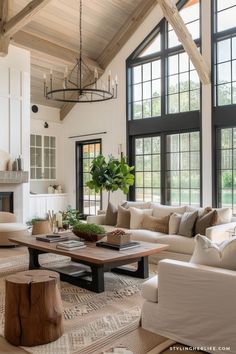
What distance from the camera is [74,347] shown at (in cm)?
263

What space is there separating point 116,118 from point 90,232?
4.48 meters

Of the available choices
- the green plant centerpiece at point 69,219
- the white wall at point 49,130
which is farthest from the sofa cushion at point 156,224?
the white wall at point 49,130

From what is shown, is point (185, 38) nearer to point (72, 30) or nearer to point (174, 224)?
point (72, 30)

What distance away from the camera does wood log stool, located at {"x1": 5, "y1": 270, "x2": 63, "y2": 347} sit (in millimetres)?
2656

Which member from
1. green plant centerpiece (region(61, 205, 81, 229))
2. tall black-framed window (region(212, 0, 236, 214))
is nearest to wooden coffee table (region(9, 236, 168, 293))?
tall black-framed window (region(212, 0, 236, 214))

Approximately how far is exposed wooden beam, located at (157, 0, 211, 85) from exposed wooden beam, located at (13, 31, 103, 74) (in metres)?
2.86

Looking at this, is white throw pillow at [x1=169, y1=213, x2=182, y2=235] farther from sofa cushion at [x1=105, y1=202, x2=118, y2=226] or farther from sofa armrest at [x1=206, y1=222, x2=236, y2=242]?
sofa cushion at [x1=105, y1=202, x2=118, y2=226]

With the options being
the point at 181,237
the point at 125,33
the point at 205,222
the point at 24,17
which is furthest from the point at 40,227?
the point at 125,33

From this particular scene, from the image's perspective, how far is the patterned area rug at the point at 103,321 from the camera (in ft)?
8.66

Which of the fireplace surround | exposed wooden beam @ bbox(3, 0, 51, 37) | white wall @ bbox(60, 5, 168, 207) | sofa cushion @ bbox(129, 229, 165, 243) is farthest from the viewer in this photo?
white wall @ bbox(60, 5, 168, 207)

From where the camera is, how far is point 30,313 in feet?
8.71

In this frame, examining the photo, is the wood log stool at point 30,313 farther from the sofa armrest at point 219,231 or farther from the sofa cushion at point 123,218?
the sofa cushion at point 123,218

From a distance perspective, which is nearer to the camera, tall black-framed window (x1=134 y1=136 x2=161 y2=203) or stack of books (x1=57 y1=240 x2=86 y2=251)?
stack of books (x1=57 y1=240 x2=86 y2=251)

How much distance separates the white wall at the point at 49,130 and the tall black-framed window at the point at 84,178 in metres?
0.60
